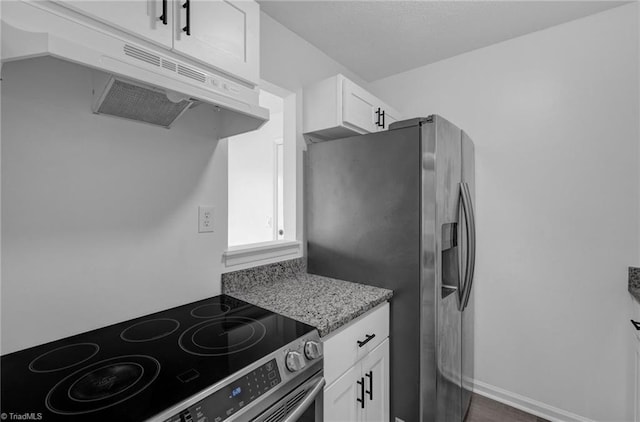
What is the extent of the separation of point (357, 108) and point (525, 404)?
2.24 meters

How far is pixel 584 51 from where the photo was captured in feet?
5.73

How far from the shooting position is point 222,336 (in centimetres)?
102

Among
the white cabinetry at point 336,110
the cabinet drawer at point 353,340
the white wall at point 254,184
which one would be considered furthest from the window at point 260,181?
the cabinet drawer at point 353,340

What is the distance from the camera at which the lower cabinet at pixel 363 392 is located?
116 cm

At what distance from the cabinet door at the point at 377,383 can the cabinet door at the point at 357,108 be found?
129 centimetres

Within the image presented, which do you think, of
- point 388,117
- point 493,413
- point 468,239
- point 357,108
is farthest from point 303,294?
point 493,413

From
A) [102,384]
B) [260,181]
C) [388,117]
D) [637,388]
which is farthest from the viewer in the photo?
[260,181]

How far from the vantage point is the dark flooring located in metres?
1.86

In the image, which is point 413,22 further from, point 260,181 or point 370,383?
point 260,181

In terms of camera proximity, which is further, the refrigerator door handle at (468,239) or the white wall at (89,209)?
the refrigerator door handle at (468,239)

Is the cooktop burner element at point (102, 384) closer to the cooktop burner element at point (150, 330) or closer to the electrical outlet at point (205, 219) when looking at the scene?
the cooktop burner element at point (150, 330)

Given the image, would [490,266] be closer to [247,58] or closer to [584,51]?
[584,51]


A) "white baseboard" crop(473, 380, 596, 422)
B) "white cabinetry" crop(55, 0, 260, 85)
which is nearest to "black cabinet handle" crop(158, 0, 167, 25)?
"white cabinetry" crop(55, 0, 260, 85)

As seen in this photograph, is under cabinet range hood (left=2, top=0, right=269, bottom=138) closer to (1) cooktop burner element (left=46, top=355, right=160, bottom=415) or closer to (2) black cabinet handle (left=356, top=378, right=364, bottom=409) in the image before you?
(1) cooktop burner element (left=46, top=355, right=160, bottom=415)
